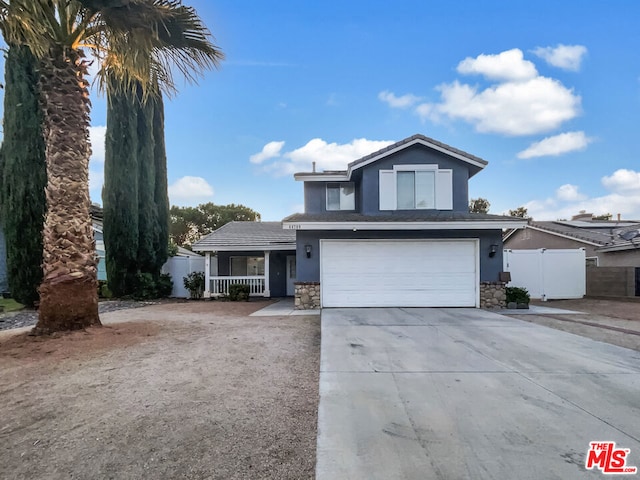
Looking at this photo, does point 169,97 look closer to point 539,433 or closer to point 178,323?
point 178,323

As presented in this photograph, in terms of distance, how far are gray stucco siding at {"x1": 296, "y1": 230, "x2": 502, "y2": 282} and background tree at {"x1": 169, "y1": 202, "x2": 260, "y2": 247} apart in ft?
95.6

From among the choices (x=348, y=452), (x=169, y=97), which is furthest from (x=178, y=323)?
(x=348, y=452)

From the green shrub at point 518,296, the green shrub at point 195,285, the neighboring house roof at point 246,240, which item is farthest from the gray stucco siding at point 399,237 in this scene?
the green shrub at point 195,285

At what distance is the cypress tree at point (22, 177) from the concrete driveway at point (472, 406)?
Answer: 427 inches

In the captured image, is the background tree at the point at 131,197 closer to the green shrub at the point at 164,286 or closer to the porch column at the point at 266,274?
the green shrub at the point at 164,286

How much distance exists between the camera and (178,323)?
8734 mm

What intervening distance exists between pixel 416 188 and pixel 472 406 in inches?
371

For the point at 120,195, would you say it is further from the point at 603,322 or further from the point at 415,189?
the point at 603,322

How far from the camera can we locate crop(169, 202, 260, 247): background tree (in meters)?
38.6

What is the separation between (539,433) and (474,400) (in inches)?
28.9

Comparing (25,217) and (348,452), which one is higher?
(25,217)

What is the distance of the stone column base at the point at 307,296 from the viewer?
11000 millimetres

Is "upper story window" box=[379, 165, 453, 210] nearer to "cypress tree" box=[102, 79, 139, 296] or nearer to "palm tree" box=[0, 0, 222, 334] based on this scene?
"palm tree" box=[0, 0, 222, 334]

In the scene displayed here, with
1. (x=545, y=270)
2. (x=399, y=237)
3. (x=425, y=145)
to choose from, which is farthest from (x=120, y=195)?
(x=545, y=270)
